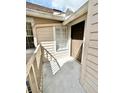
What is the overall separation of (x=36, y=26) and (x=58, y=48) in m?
1.87

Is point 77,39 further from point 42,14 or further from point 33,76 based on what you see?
point 33,76

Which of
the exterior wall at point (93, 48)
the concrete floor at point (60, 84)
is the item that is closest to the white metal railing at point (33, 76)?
the concrete floor at point (60, 84)

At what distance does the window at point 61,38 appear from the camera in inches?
284

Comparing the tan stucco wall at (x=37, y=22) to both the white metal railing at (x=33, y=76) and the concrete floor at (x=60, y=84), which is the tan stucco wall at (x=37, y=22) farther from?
the white metal railing at (x=33, y=76)

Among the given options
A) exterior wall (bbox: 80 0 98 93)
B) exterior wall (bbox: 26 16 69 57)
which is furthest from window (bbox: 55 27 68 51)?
exterior wall (bbox: 80 0 98 93)

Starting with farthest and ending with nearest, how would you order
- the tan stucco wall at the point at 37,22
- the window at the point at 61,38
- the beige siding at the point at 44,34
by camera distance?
the window at the point at 61,38
the beige siding at the point at 44,34
the tan stucco wall at the point at 37,22

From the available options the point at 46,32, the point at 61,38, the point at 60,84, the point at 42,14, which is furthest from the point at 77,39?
the point at 60,84

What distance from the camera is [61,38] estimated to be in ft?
A: 24.4

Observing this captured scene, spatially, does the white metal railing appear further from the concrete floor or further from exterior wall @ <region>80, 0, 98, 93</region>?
exterior wall @ <region>80, 0, 98, 93</region>

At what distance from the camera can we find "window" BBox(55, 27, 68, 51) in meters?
7.21
